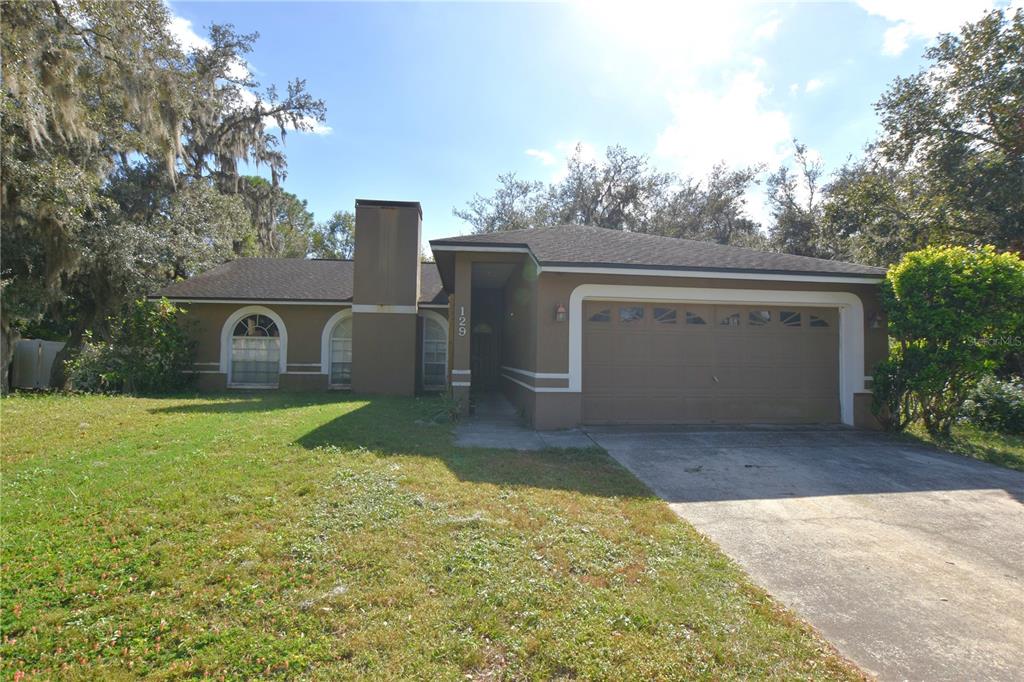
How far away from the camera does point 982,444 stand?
823 centimetres

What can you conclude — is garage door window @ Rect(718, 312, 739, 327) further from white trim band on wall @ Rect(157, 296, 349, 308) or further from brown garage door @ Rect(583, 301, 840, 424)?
white trim band on wall @ Rect(157, 296, 349, 308)

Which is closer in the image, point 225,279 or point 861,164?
point 225,279

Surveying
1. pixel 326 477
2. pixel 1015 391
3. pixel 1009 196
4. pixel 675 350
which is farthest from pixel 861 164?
pixel 326 477

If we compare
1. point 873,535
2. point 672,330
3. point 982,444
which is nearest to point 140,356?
point 672,330

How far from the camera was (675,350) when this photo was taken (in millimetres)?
9273

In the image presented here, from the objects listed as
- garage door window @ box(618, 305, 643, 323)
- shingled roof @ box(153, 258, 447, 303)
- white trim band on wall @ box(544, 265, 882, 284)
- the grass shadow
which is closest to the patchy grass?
white trim band on wall @ box(544, 265, 882, 284)

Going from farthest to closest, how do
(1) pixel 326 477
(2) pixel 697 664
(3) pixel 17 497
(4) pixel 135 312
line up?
(4) pixel 135 312, (1) pixel 326 477, (3) pixel 17 497, (2) pixel 697 664

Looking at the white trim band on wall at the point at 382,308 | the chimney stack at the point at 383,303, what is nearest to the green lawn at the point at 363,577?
the chimney stack at the point at 383,303

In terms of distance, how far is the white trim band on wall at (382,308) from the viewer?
44.8 feet

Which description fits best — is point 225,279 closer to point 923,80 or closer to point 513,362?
point 513,362

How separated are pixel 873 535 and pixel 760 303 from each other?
575 cm

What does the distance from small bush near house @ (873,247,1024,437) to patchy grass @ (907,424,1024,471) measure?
248 millimetres

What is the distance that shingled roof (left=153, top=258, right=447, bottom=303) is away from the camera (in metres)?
14.9

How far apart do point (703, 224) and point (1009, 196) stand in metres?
17.6
